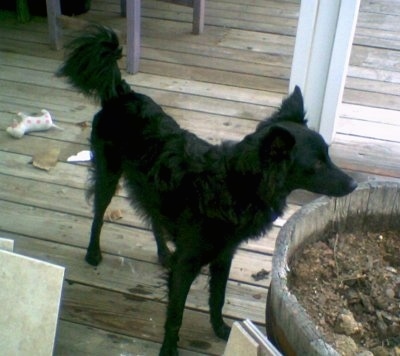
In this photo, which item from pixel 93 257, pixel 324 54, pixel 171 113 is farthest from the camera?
pixel 171 113

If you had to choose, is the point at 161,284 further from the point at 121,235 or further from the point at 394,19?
the point at 394,19

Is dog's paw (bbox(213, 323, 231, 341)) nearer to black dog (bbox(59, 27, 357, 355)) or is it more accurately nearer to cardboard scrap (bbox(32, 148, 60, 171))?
black dog (bbox(59, 27, 357, 355))

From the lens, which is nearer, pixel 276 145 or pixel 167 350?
pixel 276 145

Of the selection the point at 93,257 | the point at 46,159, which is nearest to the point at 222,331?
the point at 93,257

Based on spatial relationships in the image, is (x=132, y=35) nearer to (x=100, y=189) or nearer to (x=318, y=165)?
(x=100, y=189)

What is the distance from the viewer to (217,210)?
1734mm

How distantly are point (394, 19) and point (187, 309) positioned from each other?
3210 mm

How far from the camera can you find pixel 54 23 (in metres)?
3.80

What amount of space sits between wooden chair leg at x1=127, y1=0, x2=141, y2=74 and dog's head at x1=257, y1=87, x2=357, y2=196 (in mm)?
1977

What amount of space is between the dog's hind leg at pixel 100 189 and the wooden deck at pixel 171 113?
62 millimetres

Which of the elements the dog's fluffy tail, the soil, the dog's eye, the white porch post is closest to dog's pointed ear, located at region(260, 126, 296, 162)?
the dog's eye

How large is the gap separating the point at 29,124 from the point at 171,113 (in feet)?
2.35

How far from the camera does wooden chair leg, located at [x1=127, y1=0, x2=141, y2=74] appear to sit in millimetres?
3512

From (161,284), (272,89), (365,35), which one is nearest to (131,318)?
(161,284)
